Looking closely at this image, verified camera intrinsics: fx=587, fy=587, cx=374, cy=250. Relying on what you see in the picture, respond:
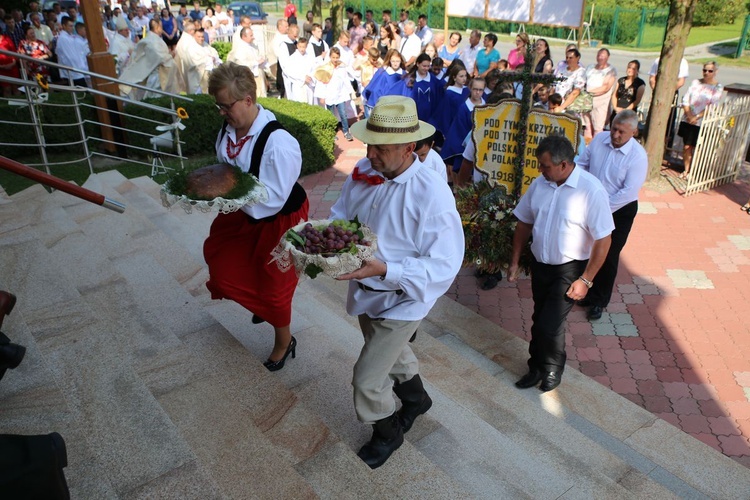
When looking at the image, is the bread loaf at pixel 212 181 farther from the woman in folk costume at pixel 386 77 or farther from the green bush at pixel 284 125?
the woman in folk costume at pixel 386 77

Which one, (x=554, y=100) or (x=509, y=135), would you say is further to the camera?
(x=554, y=100)

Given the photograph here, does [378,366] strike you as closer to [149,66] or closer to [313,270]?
[313,270]

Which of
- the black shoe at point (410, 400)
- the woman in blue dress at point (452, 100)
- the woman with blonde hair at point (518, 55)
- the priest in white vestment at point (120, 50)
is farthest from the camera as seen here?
the priest in white vestment at point (120, 50)

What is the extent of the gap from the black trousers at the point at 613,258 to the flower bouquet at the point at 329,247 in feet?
11.7

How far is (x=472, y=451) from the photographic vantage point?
3.63m

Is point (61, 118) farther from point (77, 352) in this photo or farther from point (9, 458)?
point (9, 458)

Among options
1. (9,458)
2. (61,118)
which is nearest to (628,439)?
(9,458)

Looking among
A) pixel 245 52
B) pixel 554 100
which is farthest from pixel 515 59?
pixel 245 52

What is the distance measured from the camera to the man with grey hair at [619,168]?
215 inches

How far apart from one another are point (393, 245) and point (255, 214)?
1041 millimetres

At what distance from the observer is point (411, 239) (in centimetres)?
311

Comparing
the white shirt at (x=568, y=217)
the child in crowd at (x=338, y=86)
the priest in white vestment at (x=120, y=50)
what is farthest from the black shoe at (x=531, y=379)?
the priest in white vestment at (x=120, y=50)

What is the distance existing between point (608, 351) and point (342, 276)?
12.1ft

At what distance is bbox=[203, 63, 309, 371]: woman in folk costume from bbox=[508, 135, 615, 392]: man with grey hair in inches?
69.9
